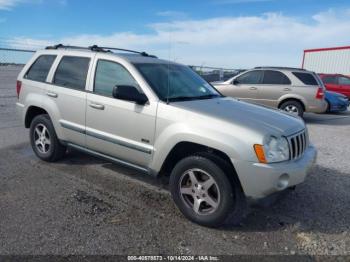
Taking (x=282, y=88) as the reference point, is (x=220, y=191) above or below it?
below

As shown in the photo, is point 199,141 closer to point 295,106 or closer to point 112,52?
point 112,52

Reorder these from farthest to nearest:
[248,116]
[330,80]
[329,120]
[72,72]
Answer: [330,80], [329,120], [72,72], [248,116]

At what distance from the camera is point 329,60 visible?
94.3ft

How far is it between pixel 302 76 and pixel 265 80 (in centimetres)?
116

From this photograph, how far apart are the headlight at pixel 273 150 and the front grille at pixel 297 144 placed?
95 millimetres

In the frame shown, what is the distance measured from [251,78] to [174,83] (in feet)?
24.3

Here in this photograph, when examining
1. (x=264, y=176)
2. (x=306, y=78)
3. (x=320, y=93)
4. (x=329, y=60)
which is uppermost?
(x=329, y=60)

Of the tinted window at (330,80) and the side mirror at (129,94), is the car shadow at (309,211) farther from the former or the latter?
the tinted window at (330,80)

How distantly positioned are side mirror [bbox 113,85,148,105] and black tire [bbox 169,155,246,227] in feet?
2.86

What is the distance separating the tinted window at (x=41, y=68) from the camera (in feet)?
17.3

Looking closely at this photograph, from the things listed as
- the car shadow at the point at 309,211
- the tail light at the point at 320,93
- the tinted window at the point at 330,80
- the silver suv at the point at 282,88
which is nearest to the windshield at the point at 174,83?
the car shadow at the point at 309,211

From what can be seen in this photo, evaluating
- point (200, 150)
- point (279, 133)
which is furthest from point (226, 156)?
point (279, 133)

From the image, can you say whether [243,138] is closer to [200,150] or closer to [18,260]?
[200,150]

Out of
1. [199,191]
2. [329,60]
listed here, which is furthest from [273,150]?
[329,60]
